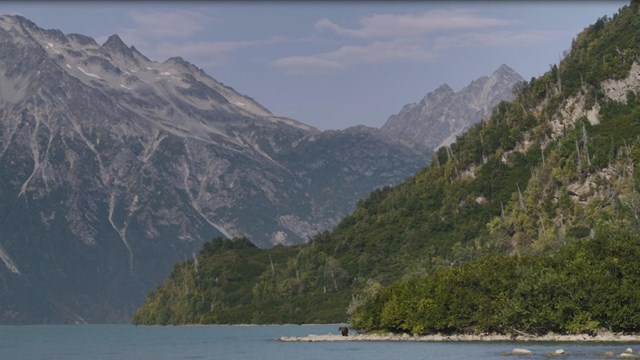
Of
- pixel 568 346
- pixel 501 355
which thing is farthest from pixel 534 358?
pixel 568 346

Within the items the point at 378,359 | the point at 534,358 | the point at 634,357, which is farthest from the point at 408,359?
the point at 634,357

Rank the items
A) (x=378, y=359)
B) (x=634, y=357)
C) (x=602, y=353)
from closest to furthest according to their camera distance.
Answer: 1. (x=634, y=357)
2. (x=602, y=353)
3. (x=378, y=359)

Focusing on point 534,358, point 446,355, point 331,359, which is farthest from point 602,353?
point 331,359

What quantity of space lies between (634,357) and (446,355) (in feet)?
111

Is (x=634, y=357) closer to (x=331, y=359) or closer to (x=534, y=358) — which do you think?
(x=534, y=358)

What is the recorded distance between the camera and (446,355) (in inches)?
7490

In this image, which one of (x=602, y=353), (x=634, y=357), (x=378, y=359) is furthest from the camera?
(x=378, y=359)

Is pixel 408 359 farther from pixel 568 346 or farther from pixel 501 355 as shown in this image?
pixel 568 346

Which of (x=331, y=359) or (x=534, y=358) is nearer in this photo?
(x=534, y=358)

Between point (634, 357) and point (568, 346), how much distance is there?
34.3m

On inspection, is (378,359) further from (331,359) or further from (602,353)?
(602,353)

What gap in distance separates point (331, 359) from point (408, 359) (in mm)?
17036

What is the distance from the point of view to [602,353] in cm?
17950

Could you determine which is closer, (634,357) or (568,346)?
(634,357)
